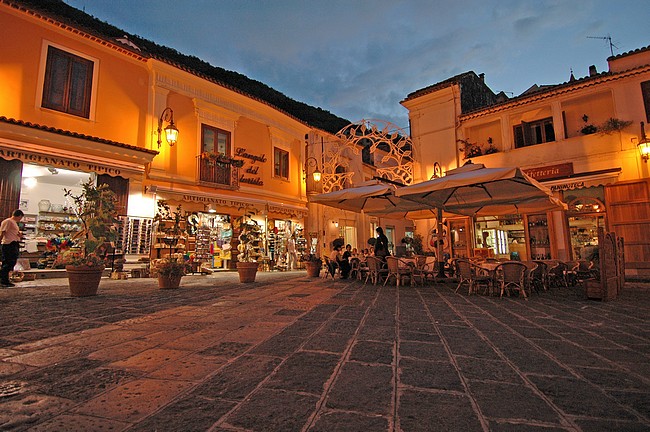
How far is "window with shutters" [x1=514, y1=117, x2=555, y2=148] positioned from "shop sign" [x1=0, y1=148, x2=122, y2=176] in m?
14.4

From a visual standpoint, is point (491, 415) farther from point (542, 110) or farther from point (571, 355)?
point (542, 110)

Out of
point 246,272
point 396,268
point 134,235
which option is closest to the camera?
point 396,268

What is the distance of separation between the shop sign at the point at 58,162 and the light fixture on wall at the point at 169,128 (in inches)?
79.6

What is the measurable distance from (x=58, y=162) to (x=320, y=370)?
33.6ft

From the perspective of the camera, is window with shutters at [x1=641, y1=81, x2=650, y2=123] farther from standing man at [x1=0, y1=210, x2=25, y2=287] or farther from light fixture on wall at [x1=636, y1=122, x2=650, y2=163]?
standing man at [x1=0, y1=210, x2=25, y2=287]

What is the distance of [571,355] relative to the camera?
273cm

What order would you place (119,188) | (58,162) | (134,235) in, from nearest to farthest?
1. (58,162)
2. (119,188)
3. (134,235)

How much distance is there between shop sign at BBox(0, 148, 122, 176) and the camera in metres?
8.26

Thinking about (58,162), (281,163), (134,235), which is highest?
(281,163)

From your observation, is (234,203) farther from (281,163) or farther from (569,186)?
(569,186)

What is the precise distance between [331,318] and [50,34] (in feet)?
38.9

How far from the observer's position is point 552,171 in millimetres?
11461

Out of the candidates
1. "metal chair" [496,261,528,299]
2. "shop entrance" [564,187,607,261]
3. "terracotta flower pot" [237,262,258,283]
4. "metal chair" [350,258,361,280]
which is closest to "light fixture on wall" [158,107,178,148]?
"terracotta flower pot" [237,262,258,283]

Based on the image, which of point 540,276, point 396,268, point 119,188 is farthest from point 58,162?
point 540,276
